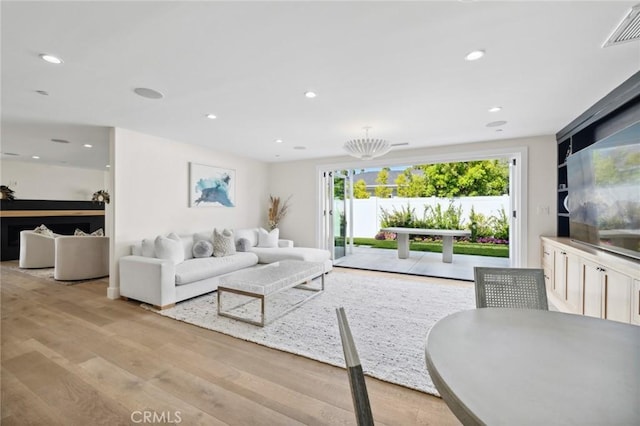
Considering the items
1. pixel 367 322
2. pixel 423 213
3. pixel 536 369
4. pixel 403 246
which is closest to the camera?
pixel 536 369

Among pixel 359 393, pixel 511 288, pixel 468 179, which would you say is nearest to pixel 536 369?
pixel 359 393

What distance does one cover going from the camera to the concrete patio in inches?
212

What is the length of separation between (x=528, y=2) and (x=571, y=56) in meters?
0.89

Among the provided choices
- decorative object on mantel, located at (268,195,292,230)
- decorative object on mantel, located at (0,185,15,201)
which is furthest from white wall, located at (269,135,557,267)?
decorative object on mantel, located at (0,185,15,201)

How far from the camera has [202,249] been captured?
445 centimetres

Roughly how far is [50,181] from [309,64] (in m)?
8.46

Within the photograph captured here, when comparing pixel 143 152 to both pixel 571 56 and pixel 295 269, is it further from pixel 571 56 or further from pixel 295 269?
pixel 571 56

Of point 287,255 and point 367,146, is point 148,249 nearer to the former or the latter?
point 287,255

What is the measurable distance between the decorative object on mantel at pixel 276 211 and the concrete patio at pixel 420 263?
5.46 feet

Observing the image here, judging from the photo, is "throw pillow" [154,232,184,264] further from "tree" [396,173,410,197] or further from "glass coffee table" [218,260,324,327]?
"tree" [396,173,410,197]

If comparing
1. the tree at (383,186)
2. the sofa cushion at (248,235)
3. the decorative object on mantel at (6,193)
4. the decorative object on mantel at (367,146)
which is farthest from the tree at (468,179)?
the decorative object on mantel at (6,193)

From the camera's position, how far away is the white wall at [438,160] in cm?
425

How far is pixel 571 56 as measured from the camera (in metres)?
2.06
